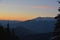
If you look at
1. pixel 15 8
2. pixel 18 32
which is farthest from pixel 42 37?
pixel 15 8

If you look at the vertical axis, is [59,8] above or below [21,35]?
above

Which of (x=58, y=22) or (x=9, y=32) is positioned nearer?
(x=58, y=22)

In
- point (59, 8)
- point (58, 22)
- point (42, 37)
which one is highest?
point (59, 8)

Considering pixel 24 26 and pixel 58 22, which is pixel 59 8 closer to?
pixel 58 22

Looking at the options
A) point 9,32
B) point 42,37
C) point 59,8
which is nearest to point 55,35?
point 42,37

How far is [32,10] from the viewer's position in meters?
4.36

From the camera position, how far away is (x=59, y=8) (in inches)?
168

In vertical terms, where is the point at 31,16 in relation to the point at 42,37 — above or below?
above

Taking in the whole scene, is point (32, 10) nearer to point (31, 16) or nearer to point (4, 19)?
point (31, 16)

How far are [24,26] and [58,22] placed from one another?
715mm

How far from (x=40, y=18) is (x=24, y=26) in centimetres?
38

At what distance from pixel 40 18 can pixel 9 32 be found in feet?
2.59

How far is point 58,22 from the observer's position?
4.19 meters

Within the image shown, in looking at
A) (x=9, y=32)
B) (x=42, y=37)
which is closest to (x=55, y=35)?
(x=42, y=37)
